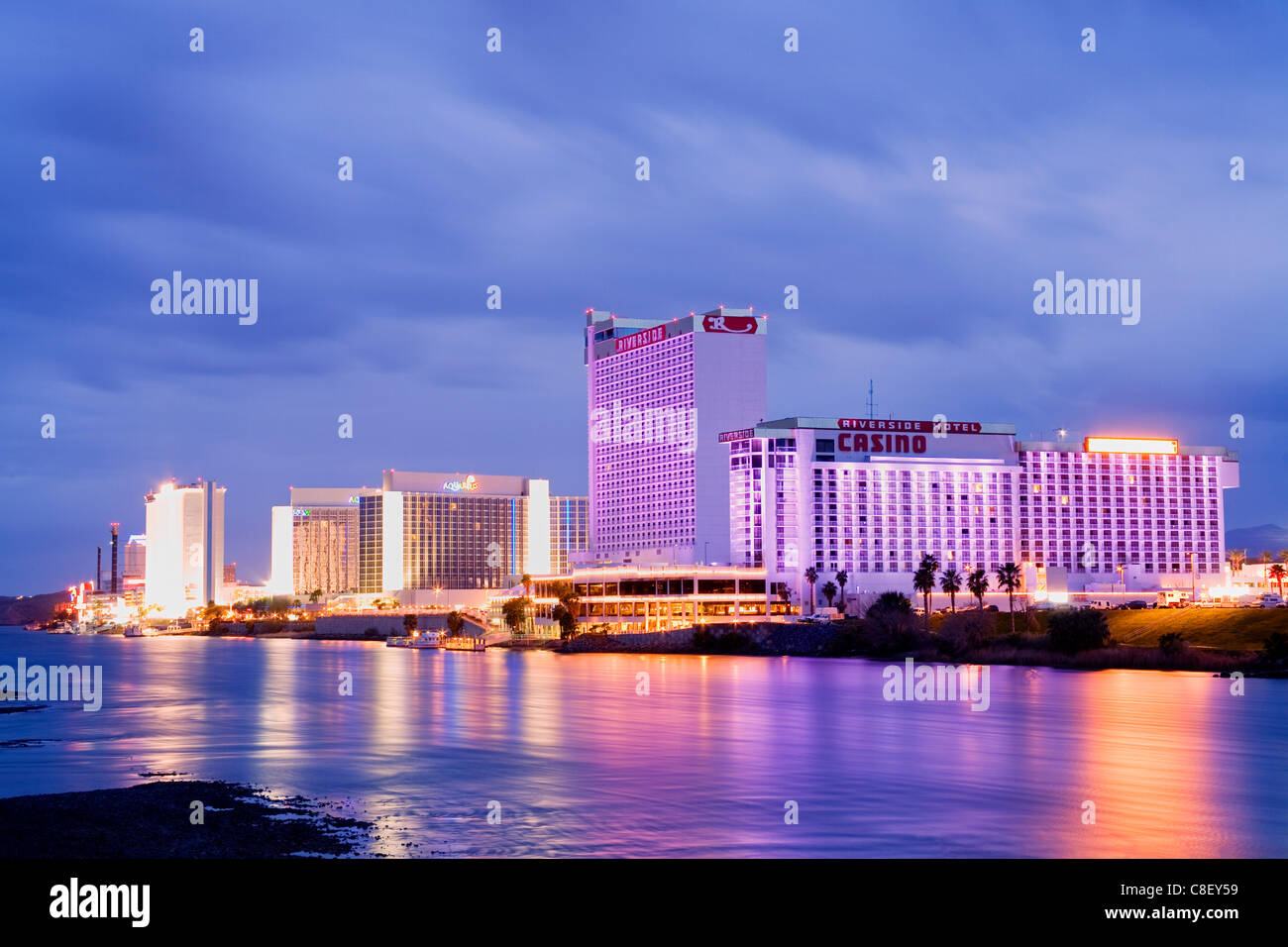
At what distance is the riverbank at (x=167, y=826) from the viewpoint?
1220 inches

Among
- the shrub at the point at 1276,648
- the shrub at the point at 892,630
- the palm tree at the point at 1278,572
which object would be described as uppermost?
the palm tree at the point at 1278,572

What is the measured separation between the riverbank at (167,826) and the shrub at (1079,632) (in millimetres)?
106119

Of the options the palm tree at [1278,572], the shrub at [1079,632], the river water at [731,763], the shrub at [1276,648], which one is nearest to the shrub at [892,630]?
the shrub at [1079,632]

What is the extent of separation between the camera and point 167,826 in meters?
34.4

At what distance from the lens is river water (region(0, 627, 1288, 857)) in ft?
129

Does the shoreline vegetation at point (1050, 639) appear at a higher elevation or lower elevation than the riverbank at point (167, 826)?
lower

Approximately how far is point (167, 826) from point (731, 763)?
94.4 feet

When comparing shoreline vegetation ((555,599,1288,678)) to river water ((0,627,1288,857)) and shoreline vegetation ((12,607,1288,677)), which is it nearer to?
shoreline vegetation ((12,607,1288,677))

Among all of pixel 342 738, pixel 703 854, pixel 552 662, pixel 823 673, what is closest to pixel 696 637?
pixel 552 662

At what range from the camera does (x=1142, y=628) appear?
13888cm

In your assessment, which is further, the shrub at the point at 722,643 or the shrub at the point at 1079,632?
the shrub at the point at 722,643

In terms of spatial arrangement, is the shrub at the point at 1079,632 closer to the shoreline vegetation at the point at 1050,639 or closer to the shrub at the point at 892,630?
the shoreline vegetation at the point at 1050,639

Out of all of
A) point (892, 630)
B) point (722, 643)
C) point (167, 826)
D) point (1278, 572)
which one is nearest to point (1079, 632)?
point (892, 630)
